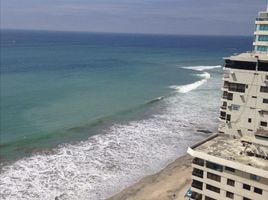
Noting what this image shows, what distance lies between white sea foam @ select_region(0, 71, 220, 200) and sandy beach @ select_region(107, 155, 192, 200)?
53.5 inches

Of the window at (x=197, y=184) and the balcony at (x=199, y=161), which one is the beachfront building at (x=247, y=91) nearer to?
the balcony at (x=199, y=161)

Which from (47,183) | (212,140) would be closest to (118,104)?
(47,183)

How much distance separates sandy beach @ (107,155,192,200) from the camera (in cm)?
4038

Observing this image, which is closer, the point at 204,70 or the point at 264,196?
the point at 264,196

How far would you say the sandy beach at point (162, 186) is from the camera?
40375mm

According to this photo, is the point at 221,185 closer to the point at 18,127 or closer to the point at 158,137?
the point at 158,137

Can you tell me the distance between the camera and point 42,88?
93.1 m

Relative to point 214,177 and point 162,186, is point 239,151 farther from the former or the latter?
point 162,186

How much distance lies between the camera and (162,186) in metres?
42.6

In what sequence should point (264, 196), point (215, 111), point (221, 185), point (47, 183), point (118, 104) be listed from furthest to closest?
point (118, 104) < point (215, 111) < point (47, 183) < point (221, 185) < point (264, 196)

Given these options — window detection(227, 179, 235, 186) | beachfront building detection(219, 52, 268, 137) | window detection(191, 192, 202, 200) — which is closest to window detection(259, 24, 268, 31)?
beachfront building detection(219, 52, 268, 137)

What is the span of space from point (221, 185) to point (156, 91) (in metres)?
64.2

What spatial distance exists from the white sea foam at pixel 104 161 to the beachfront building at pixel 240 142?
46.4 ft

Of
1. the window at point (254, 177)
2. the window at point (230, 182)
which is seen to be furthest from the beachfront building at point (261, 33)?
the window at point (230, 182)
